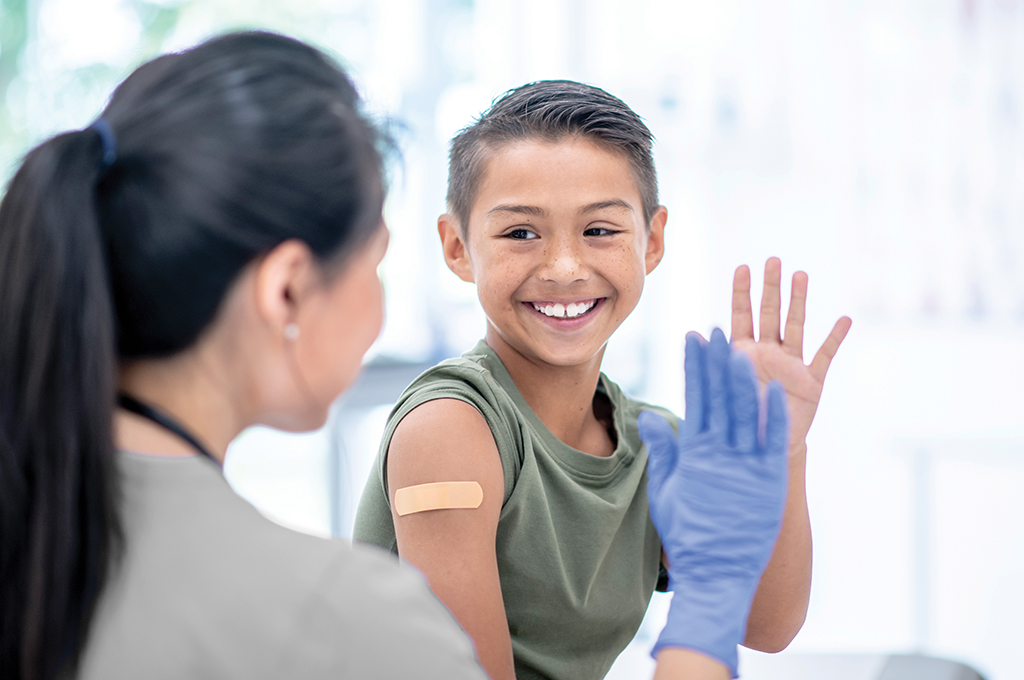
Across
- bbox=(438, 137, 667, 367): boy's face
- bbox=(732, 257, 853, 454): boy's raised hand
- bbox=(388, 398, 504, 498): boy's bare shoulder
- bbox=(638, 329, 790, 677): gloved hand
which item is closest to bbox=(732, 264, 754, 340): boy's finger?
bbox=(732, 257, 853, 454): boy's raised hand

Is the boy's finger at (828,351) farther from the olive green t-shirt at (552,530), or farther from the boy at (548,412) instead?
the olive green t-shirt at (552,530)

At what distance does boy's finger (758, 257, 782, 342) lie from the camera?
1.12m

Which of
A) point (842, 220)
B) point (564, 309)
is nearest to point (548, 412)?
point (564, 309)

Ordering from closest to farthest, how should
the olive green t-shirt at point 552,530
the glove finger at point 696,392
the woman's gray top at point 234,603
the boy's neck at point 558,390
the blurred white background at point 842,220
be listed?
the woman's gray top at point 234,603, the glove finger at point 696,392, the olive green t-shirt at point 552,530, the boy's neck at point 558,390, the blurred white background at point 842,220

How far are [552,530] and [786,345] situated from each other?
1.22 ft

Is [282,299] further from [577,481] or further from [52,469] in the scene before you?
[577,481]

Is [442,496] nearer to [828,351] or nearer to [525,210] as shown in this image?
[525,210]

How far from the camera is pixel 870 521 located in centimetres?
260

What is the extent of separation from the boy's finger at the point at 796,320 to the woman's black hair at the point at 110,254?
68cm

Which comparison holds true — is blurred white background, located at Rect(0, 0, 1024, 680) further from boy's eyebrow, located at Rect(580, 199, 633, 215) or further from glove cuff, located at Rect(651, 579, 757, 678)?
glove cuff, located at Rect(651, 579, 757, 678)

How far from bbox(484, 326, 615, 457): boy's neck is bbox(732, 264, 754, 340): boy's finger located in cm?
19

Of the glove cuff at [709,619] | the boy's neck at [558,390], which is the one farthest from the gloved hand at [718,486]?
the boy's neck at [558,390]

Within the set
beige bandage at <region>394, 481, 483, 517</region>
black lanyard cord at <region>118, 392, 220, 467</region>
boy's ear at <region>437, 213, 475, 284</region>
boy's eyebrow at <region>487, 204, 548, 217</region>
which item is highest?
boy's eyebrow at <region>487, 204, 548, 217</region>

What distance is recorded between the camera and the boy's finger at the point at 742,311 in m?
1.12
